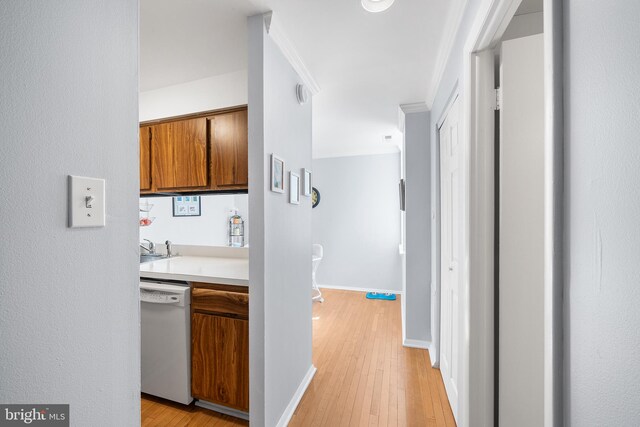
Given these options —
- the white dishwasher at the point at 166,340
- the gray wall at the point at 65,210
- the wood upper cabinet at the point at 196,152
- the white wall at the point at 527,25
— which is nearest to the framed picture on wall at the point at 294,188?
the wood upper cabinet at the point at 196,152

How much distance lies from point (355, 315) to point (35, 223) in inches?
137

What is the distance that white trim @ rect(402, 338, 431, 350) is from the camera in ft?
8.81

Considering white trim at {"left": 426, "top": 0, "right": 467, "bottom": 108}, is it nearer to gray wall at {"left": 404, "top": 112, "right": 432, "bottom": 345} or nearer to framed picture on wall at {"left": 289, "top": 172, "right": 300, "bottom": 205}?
gray wall at {"left": 404, "top": 112, "right": 432, "bottom": 345}

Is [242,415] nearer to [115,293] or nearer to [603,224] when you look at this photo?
[115,293]

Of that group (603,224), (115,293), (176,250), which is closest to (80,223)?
(115,293)

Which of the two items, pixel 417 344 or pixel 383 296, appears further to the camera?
pixel 383 296

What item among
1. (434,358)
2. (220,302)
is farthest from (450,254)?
(220,302)

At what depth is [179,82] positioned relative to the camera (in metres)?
2.29

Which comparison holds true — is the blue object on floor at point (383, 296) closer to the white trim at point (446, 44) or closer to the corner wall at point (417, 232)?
the corner wall at point (417, 232)

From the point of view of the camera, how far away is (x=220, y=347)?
1.70 meters

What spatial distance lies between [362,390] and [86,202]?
2117 millimetres

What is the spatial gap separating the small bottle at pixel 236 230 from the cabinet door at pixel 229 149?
0.61 metres

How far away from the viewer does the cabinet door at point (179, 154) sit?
221 centimetres

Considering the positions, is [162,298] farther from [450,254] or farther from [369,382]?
[450,254]
